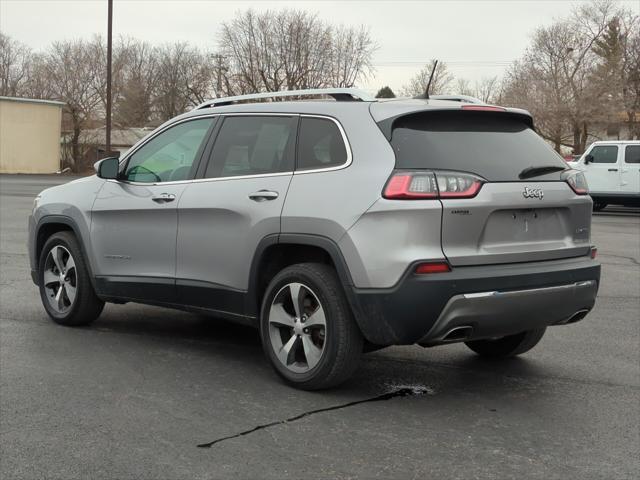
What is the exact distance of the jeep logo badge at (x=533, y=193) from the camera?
4.76 metres

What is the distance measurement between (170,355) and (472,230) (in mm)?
2423

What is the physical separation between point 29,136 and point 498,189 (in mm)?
48638

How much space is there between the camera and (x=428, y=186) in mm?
4508

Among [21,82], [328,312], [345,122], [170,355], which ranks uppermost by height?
[21,82]

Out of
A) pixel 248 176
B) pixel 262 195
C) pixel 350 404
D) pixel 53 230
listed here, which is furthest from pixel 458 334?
pixel 53 230

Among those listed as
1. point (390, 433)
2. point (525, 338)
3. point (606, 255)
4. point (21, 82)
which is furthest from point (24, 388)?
point (21, 82)

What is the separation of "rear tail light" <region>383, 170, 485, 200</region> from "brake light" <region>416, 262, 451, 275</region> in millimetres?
354

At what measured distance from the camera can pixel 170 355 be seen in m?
5.84

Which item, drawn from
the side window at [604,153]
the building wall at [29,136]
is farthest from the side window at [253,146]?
the building wall at [29,136]

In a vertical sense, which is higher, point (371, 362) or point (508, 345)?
point (508, 345)

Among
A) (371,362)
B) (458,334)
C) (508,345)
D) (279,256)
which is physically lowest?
(371,362)

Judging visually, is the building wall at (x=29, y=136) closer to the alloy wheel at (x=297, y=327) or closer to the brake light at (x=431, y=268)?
the alloy wheel at (x=297, y=327)

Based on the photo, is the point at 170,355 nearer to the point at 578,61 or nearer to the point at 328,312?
the point at 328,312

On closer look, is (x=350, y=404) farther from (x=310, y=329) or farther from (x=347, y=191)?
(x=347, y=191)
